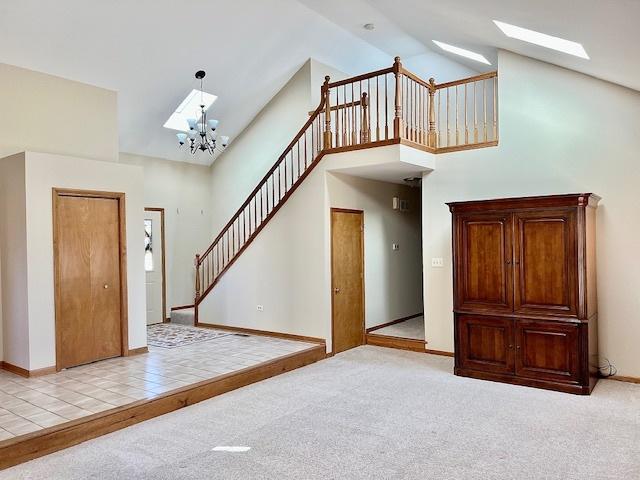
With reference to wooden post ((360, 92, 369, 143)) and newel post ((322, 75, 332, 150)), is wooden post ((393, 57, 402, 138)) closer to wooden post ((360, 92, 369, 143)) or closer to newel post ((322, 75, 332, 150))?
wooden post ((360, 92, 369, 143))

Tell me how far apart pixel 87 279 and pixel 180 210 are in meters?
3.70

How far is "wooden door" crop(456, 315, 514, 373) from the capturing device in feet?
17.2

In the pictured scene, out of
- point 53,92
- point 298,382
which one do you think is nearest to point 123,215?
point 53,92

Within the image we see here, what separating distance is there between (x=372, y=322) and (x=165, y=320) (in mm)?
3824

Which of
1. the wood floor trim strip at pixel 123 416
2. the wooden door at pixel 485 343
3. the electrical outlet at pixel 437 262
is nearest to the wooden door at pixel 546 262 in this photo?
the wooden door at pixel 485 343

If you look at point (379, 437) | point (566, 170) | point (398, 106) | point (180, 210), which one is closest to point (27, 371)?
point (379, 437)

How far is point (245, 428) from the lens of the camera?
4062mm

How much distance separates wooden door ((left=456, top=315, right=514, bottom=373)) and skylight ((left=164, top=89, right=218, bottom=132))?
5.38 m

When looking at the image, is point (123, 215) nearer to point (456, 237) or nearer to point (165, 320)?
point (165, 320)

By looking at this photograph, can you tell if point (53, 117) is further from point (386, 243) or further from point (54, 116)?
point (386, 243)

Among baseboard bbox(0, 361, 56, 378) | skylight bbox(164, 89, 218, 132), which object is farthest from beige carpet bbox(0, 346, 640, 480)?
skylight bbox(164, 89, 218, 132)

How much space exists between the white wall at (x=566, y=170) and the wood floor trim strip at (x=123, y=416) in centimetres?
263

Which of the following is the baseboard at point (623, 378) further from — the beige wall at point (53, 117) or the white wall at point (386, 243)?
the beige wall at point (53, 117)

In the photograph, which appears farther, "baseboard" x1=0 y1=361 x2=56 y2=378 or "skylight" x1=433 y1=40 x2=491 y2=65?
"skylight" x1=433 y1=40 x2=491 y2=65
